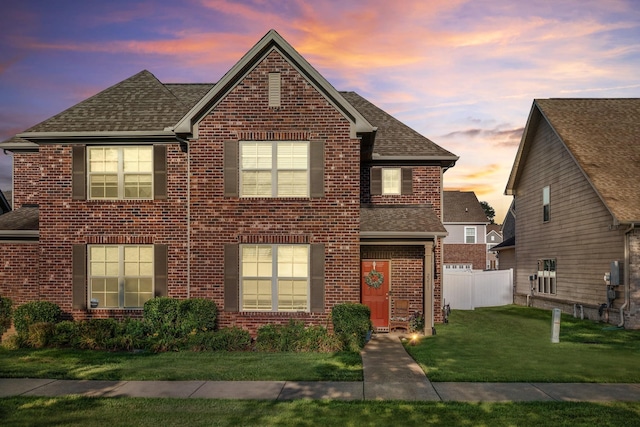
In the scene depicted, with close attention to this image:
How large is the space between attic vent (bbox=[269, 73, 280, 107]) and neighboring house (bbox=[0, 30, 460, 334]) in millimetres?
29

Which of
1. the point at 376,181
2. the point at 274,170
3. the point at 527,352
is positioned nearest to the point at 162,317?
the point at 274,170

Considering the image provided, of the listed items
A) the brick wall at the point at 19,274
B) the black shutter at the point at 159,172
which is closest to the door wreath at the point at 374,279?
the black shutter at the point at 159,172

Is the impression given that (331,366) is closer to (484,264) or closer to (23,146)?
(23,146)

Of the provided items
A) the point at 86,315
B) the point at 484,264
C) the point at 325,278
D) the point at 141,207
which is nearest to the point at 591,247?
the point at 325,278

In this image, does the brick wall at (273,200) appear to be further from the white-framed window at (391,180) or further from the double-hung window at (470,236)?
the double-hung window at (470,236)

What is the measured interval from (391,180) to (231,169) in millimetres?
6976

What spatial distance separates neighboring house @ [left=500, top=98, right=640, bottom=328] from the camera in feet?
61.6

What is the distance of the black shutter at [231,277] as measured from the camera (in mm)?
14789

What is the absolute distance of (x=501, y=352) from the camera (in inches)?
547

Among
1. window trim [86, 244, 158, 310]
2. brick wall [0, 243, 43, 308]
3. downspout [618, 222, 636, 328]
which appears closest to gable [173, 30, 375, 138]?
window trim [86, 244, 158, 310]

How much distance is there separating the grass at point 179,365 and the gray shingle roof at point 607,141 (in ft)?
41.0

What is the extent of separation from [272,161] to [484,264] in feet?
137

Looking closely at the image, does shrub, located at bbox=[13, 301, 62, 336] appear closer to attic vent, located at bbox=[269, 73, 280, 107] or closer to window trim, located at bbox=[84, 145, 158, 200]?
window trim, located at bbox=[84, 145, 158, 200]

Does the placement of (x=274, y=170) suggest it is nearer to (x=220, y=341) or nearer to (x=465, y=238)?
(x=220, y=341)
